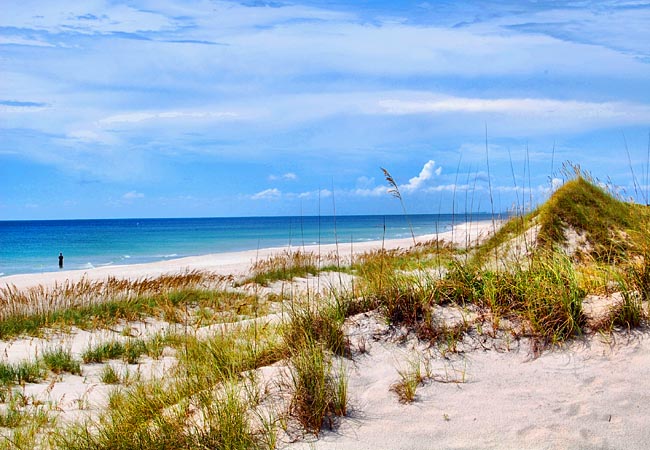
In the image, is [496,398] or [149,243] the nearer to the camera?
[496,398]

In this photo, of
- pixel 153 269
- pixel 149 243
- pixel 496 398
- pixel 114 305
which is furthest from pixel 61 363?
pixel 149 243

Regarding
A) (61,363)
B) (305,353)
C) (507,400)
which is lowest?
(61,363)

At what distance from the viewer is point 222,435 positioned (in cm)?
445

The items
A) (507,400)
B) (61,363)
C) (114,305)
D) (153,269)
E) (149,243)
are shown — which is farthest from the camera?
(149,243)

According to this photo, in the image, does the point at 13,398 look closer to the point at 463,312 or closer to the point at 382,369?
the point at 382,369

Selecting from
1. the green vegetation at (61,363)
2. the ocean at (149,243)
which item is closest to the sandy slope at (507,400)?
the ocean at (149,243)

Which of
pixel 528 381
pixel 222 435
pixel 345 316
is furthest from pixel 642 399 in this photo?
pixel 222 435

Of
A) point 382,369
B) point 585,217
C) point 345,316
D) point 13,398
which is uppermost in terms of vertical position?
point 585,217

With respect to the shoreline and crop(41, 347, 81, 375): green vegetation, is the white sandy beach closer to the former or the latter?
crop(41, 347, 81, 375): green vegetation

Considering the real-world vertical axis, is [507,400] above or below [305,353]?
below

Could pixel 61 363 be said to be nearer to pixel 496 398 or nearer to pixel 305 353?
pixel 305 353

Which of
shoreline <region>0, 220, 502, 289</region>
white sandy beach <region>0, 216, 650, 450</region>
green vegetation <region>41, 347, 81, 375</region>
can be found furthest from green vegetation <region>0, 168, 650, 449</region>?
shoreline <region>0, 220, 502, 289</region>

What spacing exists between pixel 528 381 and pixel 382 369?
1365 millimetres

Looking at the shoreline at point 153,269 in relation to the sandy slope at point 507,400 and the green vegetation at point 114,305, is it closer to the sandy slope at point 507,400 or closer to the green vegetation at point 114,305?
the green vegetation at point 114,305
